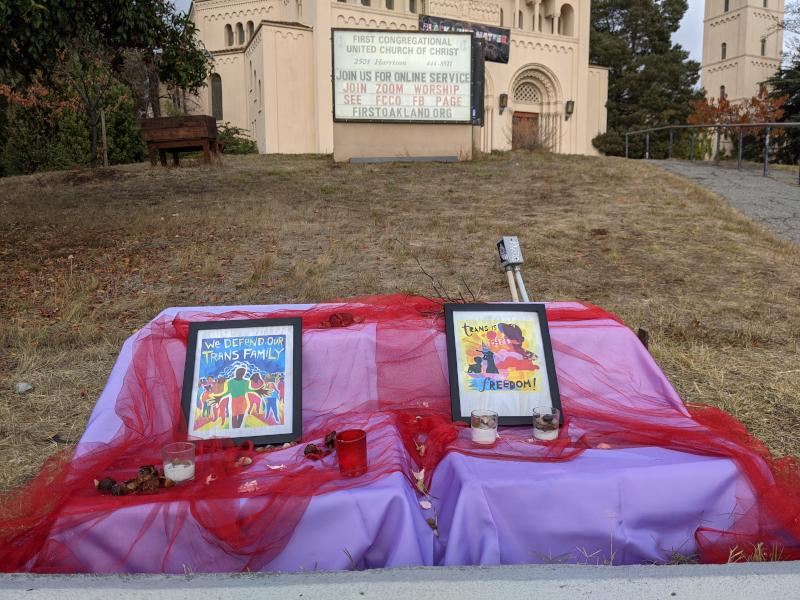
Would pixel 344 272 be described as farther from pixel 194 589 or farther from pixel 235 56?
pixel 235 56

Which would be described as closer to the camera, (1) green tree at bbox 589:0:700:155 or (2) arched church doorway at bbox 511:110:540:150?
(2) arched church doorway at bbox 511:110:540:150

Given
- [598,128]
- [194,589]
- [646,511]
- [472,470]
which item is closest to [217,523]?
[194,589]

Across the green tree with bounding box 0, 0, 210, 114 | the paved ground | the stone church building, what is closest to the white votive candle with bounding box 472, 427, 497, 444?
the green tree with bounding box 0, 0, 210, 114

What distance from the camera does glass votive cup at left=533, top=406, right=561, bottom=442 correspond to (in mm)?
2686

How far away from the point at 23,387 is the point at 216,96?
27.0 m

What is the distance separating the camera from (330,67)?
24.6 m

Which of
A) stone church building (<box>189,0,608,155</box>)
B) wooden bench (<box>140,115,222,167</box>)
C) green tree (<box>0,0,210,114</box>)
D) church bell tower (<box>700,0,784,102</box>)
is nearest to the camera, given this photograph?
green tree (<box>0,0,210,114</box>)

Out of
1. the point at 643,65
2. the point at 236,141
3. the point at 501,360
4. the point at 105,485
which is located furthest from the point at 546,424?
the point at 643,65

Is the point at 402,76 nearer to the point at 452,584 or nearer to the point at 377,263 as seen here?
the point at 377,263

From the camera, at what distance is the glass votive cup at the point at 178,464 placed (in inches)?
93.2

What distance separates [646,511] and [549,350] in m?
0.91

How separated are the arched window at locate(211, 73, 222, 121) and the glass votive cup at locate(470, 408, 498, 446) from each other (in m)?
28.6

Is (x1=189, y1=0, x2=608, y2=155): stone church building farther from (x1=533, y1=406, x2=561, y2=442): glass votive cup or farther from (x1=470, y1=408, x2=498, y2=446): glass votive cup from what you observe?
(x1=470, y1=408, x2=498, y2=446): glass votive cup

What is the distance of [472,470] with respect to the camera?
232cm
